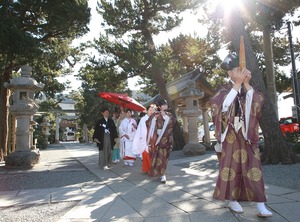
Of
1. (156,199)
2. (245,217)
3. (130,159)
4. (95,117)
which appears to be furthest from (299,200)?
(95,117)

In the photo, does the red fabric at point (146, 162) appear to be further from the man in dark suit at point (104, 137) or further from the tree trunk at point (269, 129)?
the tree trunk at point (269, 129)

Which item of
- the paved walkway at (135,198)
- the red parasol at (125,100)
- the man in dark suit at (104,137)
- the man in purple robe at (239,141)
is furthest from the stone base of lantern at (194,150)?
the man in purple robe at (239,141)

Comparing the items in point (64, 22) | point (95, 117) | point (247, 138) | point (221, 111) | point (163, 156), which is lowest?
point (163, 156)

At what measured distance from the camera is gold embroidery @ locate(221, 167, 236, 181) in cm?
328

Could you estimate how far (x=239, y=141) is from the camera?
334 centimetres

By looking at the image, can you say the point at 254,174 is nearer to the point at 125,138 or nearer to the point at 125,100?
the point at 125,138

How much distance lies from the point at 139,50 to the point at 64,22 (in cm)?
368

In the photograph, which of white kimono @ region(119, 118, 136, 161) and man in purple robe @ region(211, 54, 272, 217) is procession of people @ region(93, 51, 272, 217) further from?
white kimono @ region(119, 118, 136, 161)

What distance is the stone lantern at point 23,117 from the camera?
817cm

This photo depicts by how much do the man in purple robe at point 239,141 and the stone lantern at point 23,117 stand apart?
670 cm

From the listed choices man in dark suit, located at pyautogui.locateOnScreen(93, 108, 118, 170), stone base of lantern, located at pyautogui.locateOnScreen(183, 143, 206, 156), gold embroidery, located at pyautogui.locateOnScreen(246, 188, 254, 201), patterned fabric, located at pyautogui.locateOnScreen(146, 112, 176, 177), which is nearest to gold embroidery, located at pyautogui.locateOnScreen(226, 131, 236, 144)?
gold embroidery, located at pyautogui.locateOnScreen(246, 188, 254, 201)

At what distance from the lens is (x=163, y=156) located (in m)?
5.78

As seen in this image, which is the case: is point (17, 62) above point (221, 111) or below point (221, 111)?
above

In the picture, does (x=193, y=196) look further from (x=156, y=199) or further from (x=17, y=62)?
(x=17, y=62)
